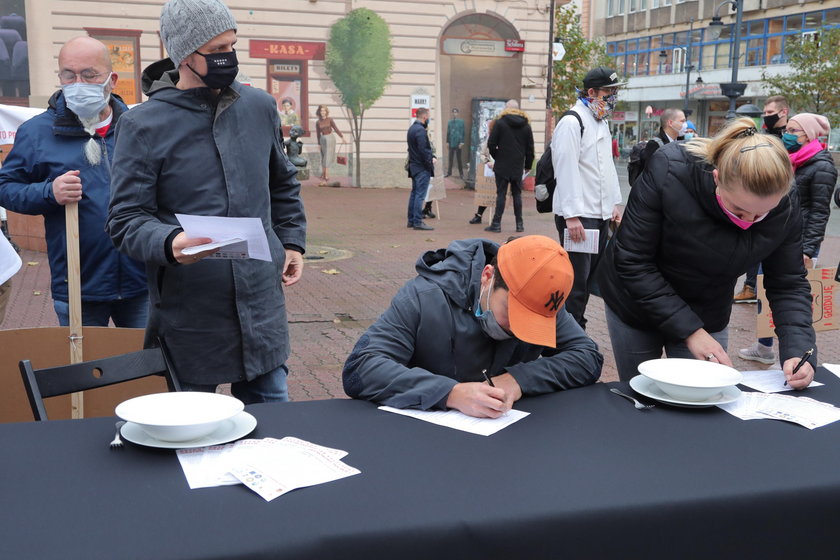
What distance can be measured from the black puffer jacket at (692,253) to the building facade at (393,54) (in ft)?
57.6

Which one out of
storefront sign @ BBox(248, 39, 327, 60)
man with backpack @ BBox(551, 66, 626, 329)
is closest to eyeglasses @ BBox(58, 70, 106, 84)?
man with backpack @ BBox(551, 66, 626, 329)

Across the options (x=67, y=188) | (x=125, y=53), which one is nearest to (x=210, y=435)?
(x=67, y=188)

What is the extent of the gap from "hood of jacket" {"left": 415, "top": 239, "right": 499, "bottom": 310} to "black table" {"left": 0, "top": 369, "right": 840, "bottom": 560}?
17.5 inches

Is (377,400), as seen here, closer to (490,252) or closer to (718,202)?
(490,252)

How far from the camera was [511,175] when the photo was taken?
12305 mm

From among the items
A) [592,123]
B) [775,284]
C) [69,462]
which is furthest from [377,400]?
[592,123]

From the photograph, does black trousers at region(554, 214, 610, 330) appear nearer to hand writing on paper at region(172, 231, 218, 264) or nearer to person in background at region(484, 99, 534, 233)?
hand writing on paper at region(172, 231, 218, 264)

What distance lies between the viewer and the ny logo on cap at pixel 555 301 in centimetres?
243

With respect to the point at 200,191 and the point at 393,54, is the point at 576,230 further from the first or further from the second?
the point at 393,54

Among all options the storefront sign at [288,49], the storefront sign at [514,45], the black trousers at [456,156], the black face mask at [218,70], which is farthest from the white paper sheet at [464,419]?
the storefront sign at [514,45]

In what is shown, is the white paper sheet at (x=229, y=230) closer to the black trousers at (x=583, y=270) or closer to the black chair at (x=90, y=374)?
the black chair at (x=90, y=374)

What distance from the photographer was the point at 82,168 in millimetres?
3498

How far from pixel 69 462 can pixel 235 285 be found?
0.92m

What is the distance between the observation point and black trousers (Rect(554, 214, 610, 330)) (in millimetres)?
5535
